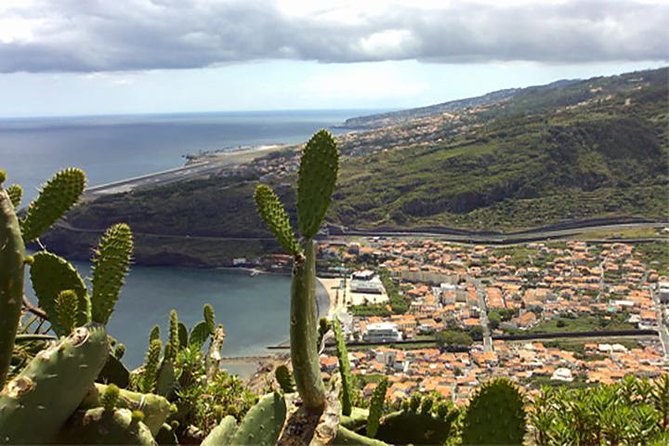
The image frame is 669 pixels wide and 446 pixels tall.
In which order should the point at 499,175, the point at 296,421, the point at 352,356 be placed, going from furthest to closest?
the point at 499,175 < the point at 352,356 < the point at 296,421

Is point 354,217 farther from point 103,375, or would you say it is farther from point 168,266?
point 103,375

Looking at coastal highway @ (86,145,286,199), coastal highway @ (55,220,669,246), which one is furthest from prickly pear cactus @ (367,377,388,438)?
coastal highway @ (86,145,286,199)

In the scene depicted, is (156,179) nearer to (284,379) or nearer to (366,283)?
(366,283)

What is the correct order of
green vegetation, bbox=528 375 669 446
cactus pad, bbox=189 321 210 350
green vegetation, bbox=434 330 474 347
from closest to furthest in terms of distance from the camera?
green vegetation, bbox=528 375 669 446 < cactus pad, bbox=189 321 210 350 < green vegetation, bbox=434 330 474 347

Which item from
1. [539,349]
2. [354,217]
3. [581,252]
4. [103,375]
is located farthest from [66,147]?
[103,375]

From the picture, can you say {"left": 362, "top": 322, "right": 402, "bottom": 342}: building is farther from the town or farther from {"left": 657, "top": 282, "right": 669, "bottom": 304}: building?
{"left": 657, "top": 282, "right": 669, "bottom": 304}: building

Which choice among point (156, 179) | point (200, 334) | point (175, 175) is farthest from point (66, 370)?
point (175, 175)
